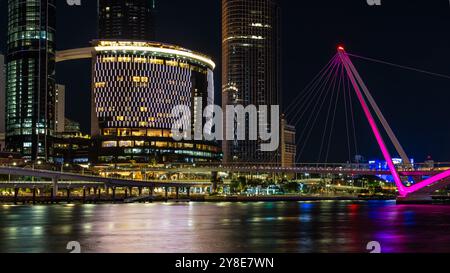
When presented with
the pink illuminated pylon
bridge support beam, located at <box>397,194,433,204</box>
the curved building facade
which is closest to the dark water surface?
the pink illuminated pylon

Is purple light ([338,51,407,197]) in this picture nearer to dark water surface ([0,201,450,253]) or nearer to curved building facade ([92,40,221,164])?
dark water surface ([0,201,450,253])

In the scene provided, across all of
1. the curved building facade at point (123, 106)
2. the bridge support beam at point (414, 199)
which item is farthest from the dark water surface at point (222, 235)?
the curved building facade at point (123, 106)

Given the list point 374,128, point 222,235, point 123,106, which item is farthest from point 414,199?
point 123,106

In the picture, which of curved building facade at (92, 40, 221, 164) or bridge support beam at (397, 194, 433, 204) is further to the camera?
curved building facade at (92, 40, 221, 164)

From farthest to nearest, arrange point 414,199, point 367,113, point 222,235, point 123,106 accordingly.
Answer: point 123,106, point 414,199, point 367,113, point 222,235

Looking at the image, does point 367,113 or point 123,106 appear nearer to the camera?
point 367,113

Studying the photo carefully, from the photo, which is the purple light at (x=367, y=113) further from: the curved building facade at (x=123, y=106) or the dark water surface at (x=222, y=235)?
the curved building facade at (x=123, y=106)

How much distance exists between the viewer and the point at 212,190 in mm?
167625

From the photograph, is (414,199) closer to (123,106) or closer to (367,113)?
(367,113)

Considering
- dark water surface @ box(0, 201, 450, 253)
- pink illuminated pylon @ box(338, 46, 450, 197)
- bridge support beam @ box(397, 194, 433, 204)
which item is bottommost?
bridge support beam @ box(397, 194, 433, 204)

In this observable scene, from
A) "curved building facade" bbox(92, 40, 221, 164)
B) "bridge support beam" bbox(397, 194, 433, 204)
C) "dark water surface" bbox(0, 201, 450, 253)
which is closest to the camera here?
"dark water surface" bbox(0, 201, 450, 253)

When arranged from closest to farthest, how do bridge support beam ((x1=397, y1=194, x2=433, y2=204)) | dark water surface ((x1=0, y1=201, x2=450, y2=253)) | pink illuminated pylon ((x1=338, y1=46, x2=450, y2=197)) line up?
dark water surface ((x1=0, y1=201, x2=450, y2=253)) < pink illuminated pylon ((x1=338, y1=46, x2=450, y2=197)) < bridge support beam ((x1=397, y1=194, x2=433, y2=204))

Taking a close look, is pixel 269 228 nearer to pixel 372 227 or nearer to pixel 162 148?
pixel 372 227
